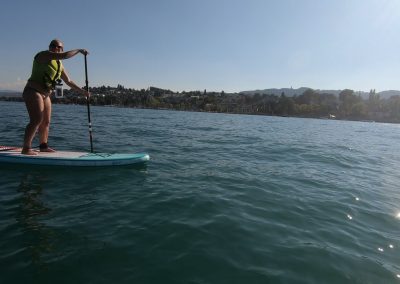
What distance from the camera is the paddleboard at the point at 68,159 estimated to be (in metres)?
9.35

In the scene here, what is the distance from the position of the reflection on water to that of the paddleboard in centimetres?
158

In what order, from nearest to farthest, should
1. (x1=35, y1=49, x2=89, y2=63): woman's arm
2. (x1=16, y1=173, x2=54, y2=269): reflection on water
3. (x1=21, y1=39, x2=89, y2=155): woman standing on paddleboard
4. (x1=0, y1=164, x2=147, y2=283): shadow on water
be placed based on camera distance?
1. (x1=0, y1=164, x2=147, y2=283): shadow on water
2. (x1=16, y1=173, x2=54, y2=269): reflection on water
3. (x1=35, y1=49, x2=89, y2=63): woman's arm
4. (x1=21, y1=39, x2=89, y2=155): woman standing on paddleboard

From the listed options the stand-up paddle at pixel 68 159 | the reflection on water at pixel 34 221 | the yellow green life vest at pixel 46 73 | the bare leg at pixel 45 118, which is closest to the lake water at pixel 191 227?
the reflection on water at pixel 34 221

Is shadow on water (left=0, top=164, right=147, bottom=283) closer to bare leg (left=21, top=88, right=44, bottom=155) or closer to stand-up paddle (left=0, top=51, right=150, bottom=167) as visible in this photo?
stand-up paddle (left=0, top=51, right=150, bottom=167)

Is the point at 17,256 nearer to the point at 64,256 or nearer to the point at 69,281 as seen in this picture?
the point at 64,256

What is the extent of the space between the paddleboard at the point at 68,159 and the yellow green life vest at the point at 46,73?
2.10 metres

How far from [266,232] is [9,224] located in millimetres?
4367

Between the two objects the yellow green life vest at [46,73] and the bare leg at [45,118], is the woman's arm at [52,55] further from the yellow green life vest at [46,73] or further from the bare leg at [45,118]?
the bare leg at [45,118]

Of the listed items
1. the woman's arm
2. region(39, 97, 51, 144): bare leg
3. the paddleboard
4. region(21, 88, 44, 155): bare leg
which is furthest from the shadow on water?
the woman's arm

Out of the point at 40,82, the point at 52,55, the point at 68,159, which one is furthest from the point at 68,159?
the point at 52,55

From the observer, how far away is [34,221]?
17.8 feet

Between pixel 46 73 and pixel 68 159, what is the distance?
8.51 feet

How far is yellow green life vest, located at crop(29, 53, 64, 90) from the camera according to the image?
9.16 m

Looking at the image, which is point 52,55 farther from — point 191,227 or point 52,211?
point 191,227
